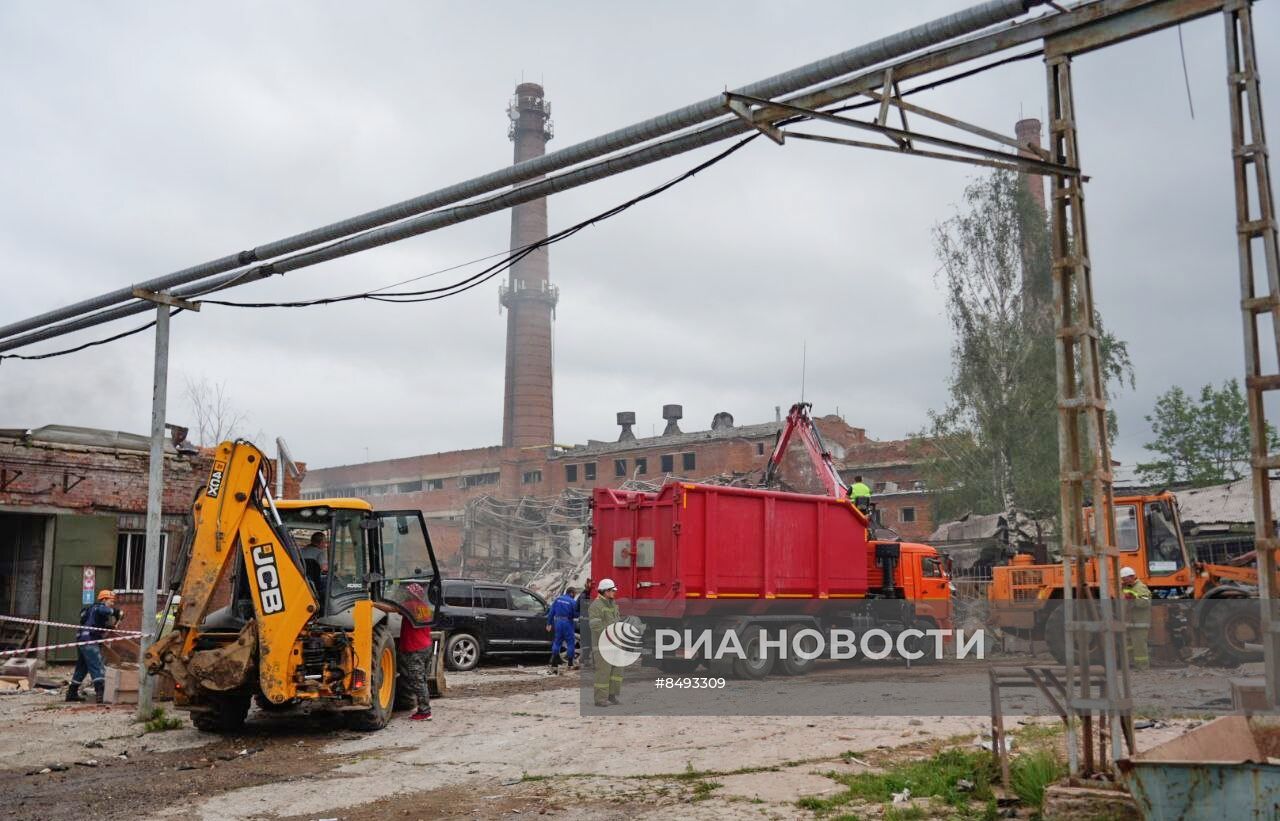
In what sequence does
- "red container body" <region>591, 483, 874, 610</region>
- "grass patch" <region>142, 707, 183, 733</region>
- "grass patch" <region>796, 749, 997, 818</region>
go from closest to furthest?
1. "grass patch" <region>796, 749, 997, 818</region>
2. "grass patch" <region>142, 707, 183, 733</region>
3. "red container body" <region>591, 483, 874, 610</region>

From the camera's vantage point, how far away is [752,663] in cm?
1664

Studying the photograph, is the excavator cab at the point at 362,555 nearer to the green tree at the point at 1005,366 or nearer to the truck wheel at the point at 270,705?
the truck wheel at the point at 270,705

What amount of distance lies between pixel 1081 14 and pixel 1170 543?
44.7ft

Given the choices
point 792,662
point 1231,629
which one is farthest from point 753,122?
point 1231,629

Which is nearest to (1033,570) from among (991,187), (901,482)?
(991,187)

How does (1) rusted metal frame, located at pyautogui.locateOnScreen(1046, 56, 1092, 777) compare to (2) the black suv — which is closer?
(1) rusted metal frame, located at pyautogui.locateOnScreen(1046, 56, 1092, 777)

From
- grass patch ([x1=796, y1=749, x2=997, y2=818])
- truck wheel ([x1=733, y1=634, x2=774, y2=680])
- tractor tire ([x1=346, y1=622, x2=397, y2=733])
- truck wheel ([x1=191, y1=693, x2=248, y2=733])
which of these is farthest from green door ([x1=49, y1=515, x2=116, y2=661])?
grass patch ([x1=796, y1=749, x2=997, y2=818])

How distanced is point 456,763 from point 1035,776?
16.7 ft

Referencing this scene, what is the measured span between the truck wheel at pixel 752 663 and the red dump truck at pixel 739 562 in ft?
0.05

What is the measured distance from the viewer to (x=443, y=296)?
11766mm

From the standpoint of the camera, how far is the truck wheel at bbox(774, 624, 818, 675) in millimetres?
17172

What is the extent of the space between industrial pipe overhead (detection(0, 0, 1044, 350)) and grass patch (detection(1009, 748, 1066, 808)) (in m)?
5.06

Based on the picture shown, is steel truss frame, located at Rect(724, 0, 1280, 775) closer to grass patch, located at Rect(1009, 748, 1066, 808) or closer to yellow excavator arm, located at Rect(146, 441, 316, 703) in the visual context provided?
grass patch, located at Rect(1009, 748, 1066, 808)

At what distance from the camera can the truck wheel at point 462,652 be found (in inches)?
745
